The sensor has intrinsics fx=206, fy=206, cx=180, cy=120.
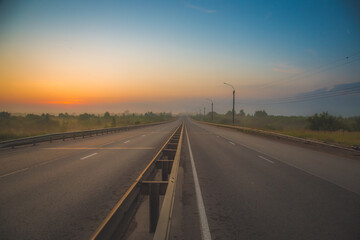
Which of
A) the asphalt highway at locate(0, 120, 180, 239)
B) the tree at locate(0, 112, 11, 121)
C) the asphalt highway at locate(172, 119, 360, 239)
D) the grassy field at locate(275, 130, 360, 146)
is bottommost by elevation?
the asphalt highway at locate(172, 119, 360, 239)

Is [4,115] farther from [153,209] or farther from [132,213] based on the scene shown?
[153,209]

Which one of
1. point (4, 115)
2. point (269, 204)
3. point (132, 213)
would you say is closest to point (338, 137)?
point (269, 204)

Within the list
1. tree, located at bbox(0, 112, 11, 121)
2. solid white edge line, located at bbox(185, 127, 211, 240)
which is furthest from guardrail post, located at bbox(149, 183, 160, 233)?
tree, located at bbox(0, 112, 11, 121)

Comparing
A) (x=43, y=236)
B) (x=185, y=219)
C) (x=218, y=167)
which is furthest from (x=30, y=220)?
(x=218, y=167)

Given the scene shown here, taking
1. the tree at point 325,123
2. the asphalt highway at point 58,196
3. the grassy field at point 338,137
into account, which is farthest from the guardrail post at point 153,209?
the tree at point 325,123

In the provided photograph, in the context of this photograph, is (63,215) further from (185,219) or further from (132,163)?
(132,163)

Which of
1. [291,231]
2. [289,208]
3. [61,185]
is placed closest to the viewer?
[291,231]

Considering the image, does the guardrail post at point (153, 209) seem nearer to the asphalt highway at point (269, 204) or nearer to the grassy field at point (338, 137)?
A: the asphalt highway at point (269, 204)


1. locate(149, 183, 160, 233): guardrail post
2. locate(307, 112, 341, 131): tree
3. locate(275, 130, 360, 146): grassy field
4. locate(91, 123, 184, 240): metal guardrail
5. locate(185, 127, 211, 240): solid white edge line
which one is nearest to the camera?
locate(91, 123, 184, 240): metal guardrail

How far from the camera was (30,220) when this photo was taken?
4.04m

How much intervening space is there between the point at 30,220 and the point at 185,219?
305cm

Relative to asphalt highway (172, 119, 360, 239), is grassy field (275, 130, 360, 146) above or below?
above

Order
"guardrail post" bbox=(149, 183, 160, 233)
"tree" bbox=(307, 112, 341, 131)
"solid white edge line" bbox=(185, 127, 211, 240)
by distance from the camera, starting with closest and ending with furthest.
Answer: "solid white edge line" bbox=(185, 127, 211, 240)
"guardrail post" bbox=(149, 183, 160, 233)
"tree" bbox=(307, 112, 341, 131)

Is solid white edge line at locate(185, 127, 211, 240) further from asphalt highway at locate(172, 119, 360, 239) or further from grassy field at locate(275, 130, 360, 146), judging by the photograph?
grassy field at locate(275, 130, 360, 146)
